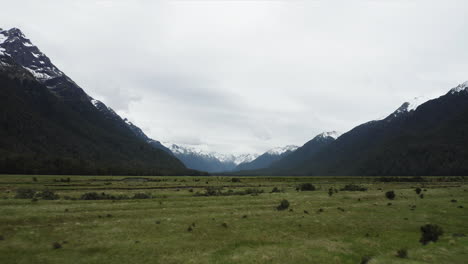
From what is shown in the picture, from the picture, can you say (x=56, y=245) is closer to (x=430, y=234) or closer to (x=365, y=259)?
(x=365, y=259)

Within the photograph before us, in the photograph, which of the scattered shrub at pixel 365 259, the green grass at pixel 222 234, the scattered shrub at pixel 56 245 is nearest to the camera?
the scattered shrub at pixel 365 259

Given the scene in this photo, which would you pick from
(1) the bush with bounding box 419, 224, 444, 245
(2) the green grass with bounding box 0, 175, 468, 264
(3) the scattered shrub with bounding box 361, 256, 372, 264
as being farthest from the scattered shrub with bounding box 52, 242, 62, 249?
(1) the bush with bounding box 419, 224, 444, 245

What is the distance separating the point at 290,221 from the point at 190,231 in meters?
13.0

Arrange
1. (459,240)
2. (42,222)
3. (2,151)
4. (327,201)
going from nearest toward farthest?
(459,240), (42,222), (327,201), (2,151)

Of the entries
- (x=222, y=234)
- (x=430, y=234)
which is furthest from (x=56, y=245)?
(x=430, y=234)

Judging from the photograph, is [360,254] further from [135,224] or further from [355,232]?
[135,224]

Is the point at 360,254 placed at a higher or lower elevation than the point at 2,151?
lower

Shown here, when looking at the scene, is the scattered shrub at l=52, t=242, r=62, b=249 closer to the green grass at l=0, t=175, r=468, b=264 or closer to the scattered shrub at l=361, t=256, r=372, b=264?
the green grass at l=0, t=175, r=468, b=264

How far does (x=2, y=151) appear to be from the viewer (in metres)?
187

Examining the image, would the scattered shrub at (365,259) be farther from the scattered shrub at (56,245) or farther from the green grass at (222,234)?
the scattered shrub at (56,245)

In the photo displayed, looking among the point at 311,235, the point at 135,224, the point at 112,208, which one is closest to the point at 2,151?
the point at 112,208

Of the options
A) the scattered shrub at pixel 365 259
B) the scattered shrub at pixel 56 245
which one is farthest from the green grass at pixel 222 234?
the scattered shrub at pixel 365 259

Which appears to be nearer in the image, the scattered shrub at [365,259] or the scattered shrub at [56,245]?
the scattered shrub at [365,259]

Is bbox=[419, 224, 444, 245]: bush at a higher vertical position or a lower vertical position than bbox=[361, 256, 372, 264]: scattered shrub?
higher
